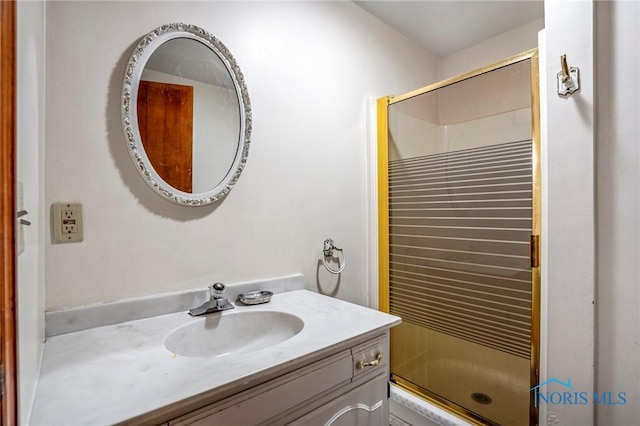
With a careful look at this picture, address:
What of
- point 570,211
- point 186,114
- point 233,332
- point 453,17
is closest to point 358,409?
point 233,332

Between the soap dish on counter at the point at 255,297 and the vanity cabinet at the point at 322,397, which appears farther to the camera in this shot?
the soap dish on counter at the point at 255,297

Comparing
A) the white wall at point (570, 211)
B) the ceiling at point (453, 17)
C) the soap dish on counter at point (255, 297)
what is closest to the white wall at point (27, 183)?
the soap dish on counter at point (255, 297)

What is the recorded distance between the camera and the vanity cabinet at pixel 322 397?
0.69 metres

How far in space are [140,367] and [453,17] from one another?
92.9 inches

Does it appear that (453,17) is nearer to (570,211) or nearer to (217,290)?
(570,211)

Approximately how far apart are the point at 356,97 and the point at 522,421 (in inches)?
70.8

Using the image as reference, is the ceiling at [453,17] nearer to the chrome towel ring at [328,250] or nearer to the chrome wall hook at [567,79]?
the chrome wall hook at [567,79]

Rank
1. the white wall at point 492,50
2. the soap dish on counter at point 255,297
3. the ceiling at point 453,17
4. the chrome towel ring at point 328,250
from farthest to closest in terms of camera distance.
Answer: the white wall at point 492,50, the ceiling at point 453,17, the chrome towel ring at point 328,250, the soap dish on counter at point 255,297

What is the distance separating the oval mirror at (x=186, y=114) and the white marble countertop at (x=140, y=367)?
19.3 inches

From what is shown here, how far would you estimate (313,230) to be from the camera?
1.57 meters

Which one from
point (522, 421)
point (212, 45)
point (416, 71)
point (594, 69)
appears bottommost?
point (522, 421)

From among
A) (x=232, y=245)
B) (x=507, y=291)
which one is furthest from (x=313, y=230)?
(x=507, y=291)

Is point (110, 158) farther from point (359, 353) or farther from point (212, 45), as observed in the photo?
point (359, 353)

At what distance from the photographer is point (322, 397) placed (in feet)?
2.86
